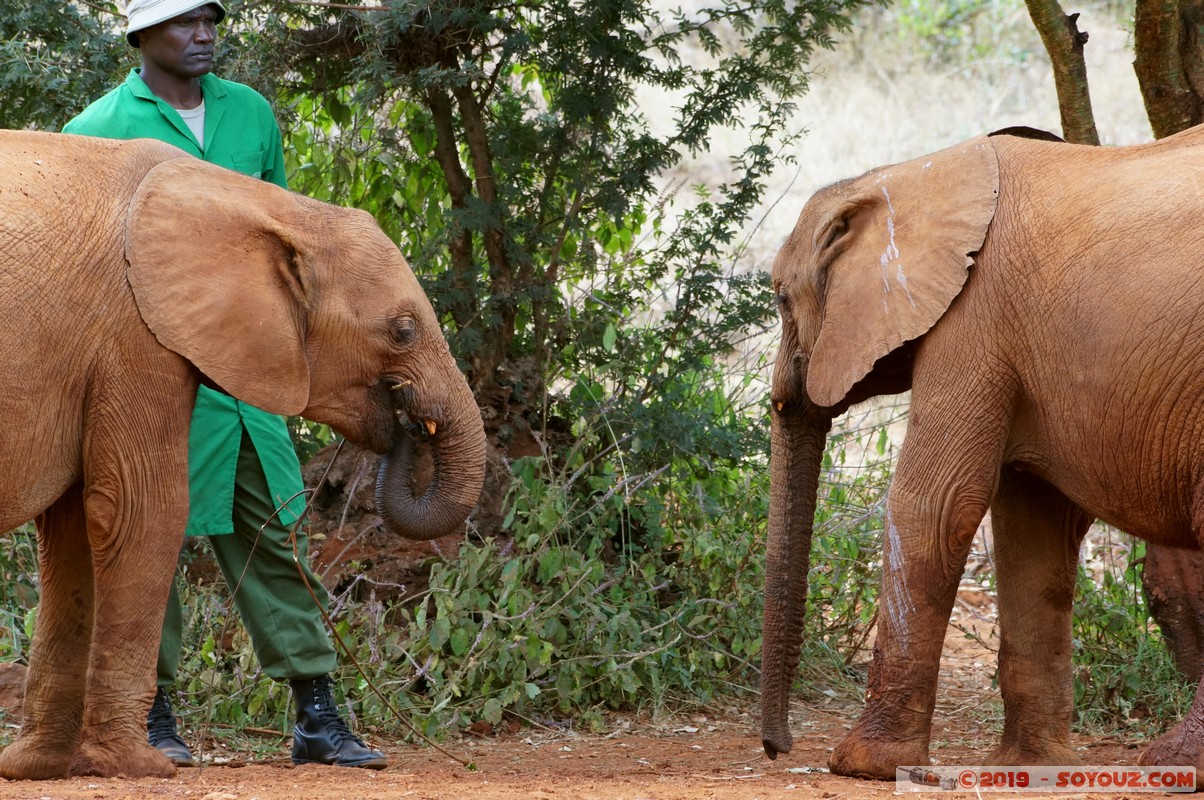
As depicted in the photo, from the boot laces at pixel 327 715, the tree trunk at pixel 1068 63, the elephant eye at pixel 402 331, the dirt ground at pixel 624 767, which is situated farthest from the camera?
the tree trunk at pixel 1068 63

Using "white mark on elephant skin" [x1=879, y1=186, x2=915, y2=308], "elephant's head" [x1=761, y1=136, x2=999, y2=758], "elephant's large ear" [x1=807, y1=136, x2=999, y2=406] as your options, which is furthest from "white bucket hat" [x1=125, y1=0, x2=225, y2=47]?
"white mark on elephant skin" [x1=879, y1=186, x2=915, y2=308]

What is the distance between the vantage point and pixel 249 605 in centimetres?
545

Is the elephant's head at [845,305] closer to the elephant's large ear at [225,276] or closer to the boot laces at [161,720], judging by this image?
the elephant's large ear at [225,276]

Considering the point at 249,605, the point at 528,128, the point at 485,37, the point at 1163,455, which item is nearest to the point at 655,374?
the point at 528,128

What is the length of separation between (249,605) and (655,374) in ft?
8.85

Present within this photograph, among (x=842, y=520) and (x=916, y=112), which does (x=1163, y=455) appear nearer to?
(x=842, y=520)

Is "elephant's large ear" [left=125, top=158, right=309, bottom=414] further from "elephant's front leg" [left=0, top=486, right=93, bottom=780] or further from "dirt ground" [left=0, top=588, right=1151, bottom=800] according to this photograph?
"dirt ground" [left=0, top=588, right=1151, bottom=800]

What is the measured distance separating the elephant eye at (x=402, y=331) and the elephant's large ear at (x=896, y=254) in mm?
1405

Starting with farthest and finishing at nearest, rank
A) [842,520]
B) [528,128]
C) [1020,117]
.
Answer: [1020,117], [842,520], [528,128]

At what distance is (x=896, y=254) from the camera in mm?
5062

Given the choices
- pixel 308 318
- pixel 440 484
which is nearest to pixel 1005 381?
pixel 440 484

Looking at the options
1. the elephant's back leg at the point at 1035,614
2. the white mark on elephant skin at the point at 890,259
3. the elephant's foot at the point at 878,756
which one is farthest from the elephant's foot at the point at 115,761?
the elephant's back leg at the point at 1035,614

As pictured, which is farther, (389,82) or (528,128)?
(528,128)

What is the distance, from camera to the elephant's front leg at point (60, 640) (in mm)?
4918
